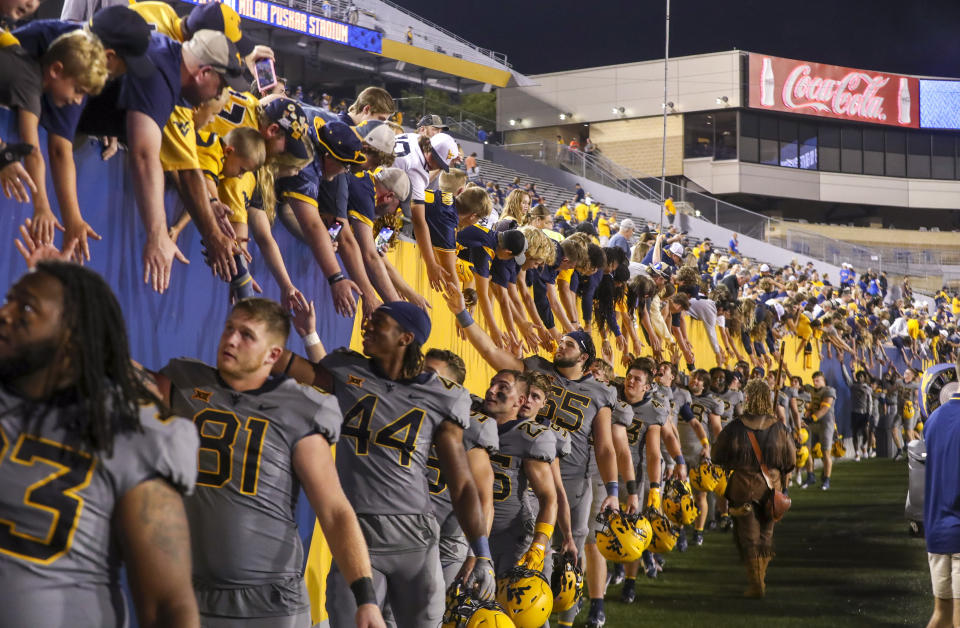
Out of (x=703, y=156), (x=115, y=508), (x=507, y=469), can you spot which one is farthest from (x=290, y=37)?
(x=115, y=508)

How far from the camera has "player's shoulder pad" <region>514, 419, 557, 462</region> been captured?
22.9 feet

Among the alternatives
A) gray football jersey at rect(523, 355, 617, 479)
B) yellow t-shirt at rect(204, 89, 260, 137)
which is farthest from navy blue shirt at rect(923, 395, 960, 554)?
yellow t-shirt at rect(204, 89, 260, 137)

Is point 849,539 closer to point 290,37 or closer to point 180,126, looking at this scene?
point 180,126

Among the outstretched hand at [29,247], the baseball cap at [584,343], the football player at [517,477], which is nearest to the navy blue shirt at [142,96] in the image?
the outstretched hand at [29,247]

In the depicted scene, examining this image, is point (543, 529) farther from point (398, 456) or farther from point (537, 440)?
point (398, 456)

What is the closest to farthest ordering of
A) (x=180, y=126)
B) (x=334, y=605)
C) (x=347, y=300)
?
(x=180, y=126) < (x=334, y=605) < (x=347, y=300)

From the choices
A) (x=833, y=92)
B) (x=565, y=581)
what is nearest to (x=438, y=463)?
(x=565, y=581)

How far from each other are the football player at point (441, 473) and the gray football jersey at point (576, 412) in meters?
2.39

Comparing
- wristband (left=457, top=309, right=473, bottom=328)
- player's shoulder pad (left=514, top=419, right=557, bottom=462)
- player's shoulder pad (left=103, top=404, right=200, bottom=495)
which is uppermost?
wristband (left=457, top=309, right=473, bottom=328)

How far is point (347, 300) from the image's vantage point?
20.3 feet

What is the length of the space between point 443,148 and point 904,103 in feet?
186

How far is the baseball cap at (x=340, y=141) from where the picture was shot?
219 inches

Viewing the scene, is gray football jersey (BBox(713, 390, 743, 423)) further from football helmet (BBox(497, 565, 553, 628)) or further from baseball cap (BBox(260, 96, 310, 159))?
baseball cap (BBox(260, 96, 310, 159))

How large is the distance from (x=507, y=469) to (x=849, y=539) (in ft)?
24.9
